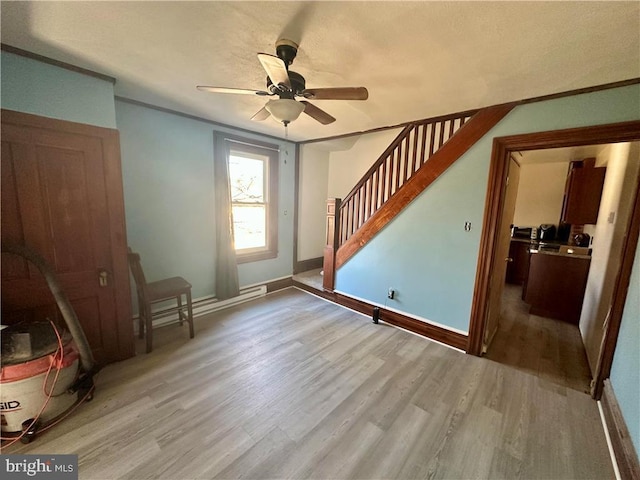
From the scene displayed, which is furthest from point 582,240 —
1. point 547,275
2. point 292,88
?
point 292,88

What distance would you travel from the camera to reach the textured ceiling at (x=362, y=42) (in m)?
1.25

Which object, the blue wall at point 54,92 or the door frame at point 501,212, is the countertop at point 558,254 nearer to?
the door frame at point 501,212

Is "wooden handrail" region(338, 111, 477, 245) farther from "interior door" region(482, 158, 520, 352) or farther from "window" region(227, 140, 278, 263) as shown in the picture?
"window" region(227, 140, 278, 263)

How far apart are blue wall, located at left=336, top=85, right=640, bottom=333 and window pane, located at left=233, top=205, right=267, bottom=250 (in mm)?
1714

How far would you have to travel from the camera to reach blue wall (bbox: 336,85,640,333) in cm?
196

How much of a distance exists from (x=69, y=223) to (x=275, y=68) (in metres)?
1.95

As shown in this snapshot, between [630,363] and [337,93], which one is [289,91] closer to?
[337,93]

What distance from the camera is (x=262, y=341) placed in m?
2.70

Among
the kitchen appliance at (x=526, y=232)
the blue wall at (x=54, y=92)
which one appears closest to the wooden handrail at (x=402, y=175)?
the blue wall at (x=54, y=92)

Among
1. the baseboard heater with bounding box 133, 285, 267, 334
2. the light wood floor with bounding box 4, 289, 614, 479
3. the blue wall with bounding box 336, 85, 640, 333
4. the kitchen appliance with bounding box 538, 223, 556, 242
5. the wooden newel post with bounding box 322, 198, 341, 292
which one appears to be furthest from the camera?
the kitchen appliance with bounding box 538, 223, 556, 242

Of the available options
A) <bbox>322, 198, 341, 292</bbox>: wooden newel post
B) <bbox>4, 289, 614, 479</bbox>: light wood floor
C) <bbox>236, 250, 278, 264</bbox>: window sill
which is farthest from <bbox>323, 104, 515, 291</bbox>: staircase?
<bbox>4, 289, 614, 479</bbox>: light wood floor

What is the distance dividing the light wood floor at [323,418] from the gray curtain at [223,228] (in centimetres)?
90

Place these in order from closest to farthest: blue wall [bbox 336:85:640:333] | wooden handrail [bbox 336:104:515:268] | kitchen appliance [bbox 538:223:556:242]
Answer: blue wall [bbox 336:85:640:333] → wooden handrail [bbox 336:104:515:268] → kitchen appliance [bbox 538:223:556:242]

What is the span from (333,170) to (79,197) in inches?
150
